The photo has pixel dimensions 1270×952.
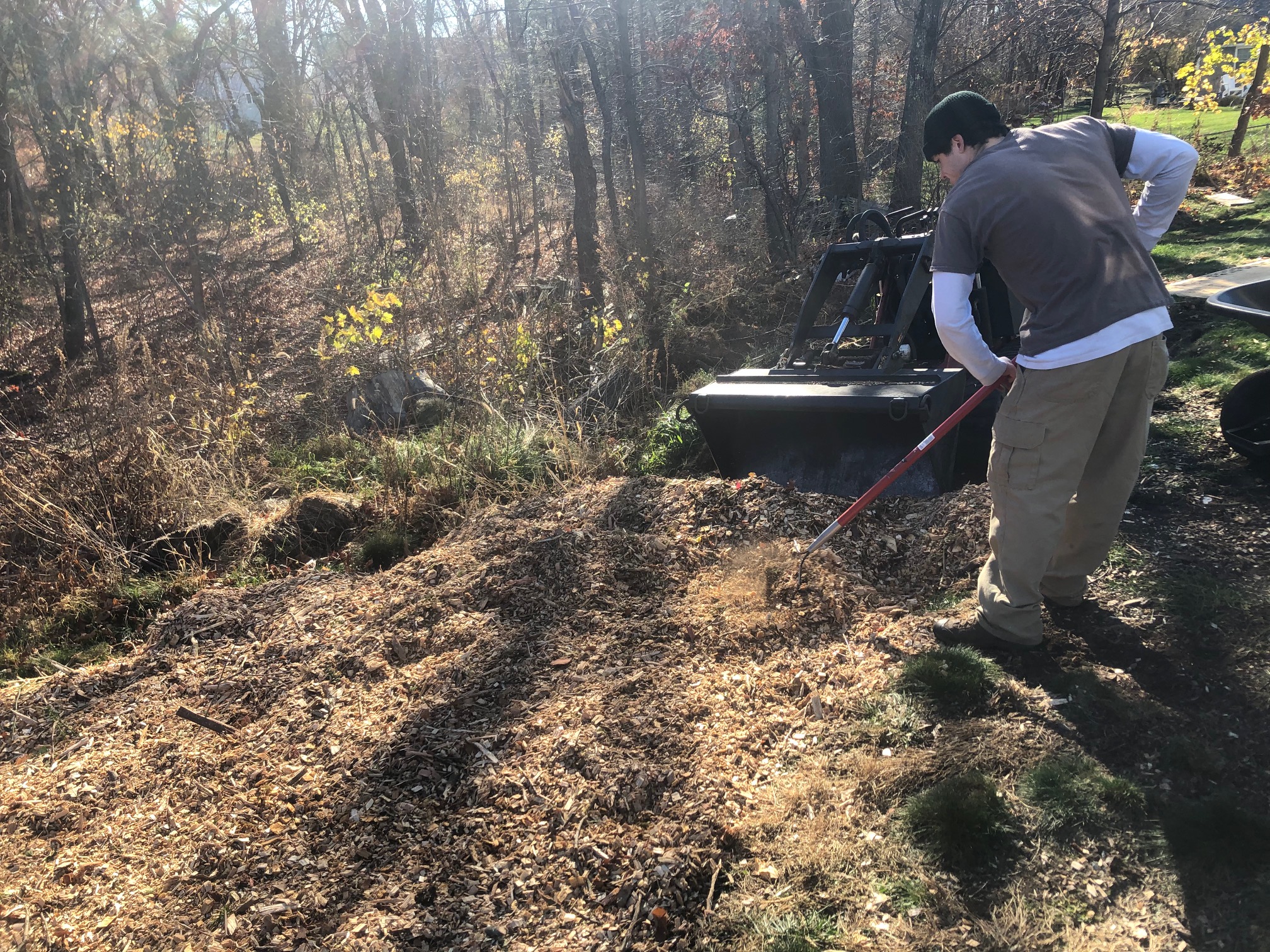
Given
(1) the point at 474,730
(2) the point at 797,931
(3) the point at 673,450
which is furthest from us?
(3) the point at 673,450

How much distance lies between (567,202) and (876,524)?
1237 cm

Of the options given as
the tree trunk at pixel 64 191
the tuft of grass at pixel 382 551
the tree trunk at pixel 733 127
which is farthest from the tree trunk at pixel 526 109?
the tuft of grass at pixel 382 551

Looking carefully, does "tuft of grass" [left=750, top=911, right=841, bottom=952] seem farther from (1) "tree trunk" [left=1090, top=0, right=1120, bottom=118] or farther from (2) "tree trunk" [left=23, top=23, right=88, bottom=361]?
(2) "tree trunk" [left=23, top=23, right=88, bottom=361]

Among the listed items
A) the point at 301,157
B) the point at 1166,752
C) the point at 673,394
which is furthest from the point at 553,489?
the point at 301,157

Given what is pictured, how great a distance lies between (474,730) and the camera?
3.30 meters

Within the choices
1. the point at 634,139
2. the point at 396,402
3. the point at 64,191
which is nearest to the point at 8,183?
the point at 64,191

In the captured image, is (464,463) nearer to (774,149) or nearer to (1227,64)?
(774,149)

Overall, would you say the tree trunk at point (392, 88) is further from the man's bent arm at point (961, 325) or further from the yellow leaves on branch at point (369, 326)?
Answer: the man's bent arm at point (961, 325)

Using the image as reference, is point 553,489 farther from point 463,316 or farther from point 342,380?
point 342,380

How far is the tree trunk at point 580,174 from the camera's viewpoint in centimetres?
906

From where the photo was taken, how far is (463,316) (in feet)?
25.9

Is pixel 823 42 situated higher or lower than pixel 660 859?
higher

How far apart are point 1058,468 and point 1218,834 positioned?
122 centimetres

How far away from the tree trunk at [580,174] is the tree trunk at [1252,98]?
9.88 metres
